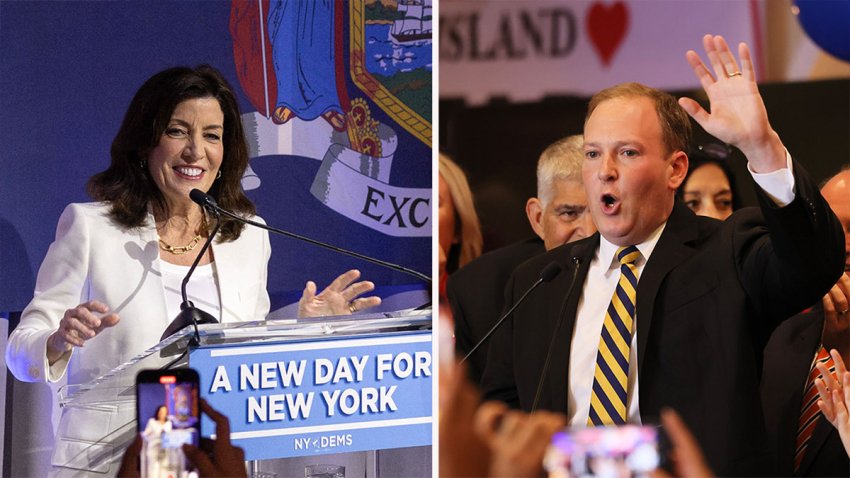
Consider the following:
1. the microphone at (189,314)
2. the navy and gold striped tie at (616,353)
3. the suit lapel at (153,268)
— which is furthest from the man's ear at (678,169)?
the suit lapel at (153,268)

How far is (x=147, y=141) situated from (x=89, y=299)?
612mm

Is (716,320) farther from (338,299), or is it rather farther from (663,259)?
(338,299)

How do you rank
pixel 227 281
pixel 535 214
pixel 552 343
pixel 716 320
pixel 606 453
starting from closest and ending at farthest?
pixel 606 453 < pixel 716 320 < pixel 552 343 < pixel 535 214 < pixel 227 281

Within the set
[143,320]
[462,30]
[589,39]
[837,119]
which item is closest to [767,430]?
[837,119]

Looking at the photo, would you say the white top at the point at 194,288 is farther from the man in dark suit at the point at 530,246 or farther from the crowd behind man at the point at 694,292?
the crowd behind man at the point at 694,292

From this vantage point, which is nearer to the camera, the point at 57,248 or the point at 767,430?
the point at 767,430

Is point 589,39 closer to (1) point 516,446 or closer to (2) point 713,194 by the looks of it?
(2) point 713,194

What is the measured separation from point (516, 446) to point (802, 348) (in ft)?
4.94

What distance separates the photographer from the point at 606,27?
3.42 meters

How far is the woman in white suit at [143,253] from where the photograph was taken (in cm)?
370

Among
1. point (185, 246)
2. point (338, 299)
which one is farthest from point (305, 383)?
point (185, 246)

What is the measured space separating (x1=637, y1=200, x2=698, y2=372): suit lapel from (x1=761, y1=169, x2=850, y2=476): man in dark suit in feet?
1.23

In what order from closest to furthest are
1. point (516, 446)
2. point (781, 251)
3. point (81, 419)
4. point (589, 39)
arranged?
point (516, 446)
point (781, 251)
point (589, 39)
point (81, 419)

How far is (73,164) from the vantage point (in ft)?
12.3
